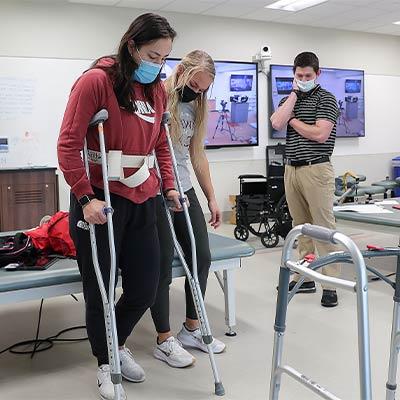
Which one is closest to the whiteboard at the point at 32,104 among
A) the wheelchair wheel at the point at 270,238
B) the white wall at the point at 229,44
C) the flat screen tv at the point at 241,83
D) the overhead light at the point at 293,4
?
the white wall at the point at 229,44

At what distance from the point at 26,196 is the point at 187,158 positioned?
353 centimetres

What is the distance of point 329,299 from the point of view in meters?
3.41

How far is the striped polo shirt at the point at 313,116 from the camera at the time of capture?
3.37 meters

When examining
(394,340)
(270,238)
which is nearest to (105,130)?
(394,340)

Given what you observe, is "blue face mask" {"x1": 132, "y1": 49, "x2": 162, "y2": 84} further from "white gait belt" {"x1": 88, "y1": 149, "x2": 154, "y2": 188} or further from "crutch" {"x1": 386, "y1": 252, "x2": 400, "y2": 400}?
"crutch" {"x1": 386, "y1": 252, "x2": 400, "y2": 400}

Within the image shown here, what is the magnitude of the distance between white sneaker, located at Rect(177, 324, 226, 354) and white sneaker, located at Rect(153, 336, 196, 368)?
0.43 ft

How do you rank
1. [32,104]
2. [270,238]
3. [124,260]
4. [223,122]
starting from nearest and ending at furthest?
[124,260] → [270,238] → [32,104] → [223,122]

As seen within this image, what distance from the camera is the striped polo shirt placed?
3.37 m

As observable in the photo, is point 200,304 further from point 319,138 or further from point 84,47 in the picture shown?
point 84,47

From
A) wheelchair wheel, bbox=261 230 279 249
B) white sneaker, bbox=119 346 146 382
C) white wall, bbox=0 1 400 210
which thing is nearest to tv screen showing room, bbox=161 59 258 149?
white wall, bbox=0 1 400 210

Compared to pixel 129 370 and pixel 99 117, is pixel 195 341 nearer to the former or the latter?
pixel 129 370

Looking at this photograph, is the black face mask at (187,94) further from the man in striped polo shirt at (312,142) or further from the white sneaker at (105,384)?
the white sneaker at (105,384)

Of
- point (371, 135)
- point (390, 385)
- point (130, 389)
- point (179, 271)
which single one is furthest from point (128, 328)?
point (371, 135)

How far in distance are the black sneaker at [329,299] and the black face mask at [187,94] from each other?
1608 mm
